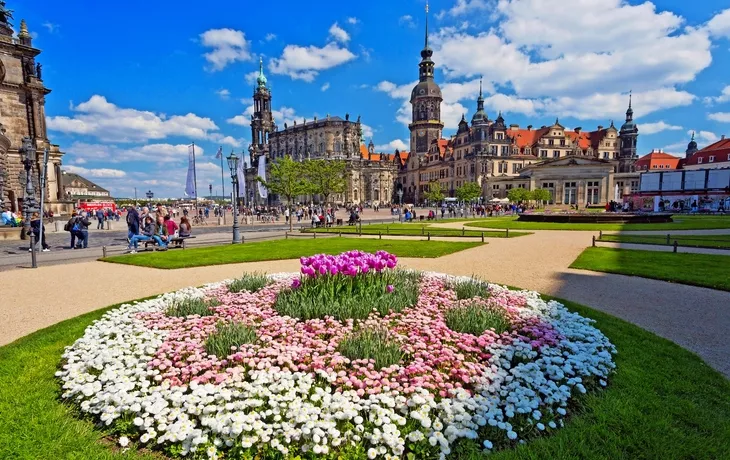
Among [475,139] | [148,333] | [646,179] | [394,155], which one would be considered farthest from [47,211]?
[394,155]

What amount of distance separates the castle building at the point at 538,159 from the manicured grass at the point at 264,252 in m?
67.7

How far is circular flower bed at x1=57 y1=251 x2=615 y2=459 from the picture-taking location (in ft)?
12.1

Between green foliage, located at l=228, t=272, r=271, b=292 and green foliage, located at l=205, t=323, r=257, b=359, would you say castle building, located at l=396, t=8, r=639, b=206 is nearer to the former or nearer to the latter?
green foliage, located at l=228, t=272, r=271, b=292

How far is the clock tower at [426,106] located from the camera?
10438 centimetres

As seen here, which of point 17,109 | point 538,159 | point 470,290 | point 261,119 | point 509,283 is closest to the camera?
point 470,290

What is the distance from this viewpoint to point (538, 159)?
286 feet

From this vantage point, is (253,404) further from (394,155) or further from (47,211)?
(394,155)

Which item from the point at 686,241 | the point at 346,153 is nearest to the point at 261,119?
the point at 346,153

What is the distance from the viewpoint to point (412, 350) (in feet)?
17.8

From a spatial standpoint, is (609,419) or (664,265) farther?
(664,265)

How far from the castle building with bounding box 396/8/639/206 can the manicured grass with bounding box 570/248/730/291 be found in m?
68.1

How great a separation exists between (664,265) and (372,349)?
1277cm

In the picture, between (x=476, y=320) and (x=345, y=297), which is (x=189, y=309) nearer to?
(x=345, y=297)

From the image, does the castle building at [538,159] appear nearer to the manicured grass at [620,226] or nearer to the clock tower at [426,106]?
the clock tower at [426,106]
